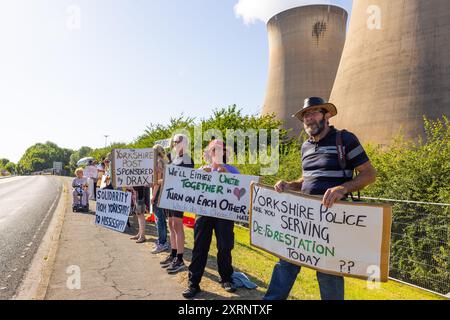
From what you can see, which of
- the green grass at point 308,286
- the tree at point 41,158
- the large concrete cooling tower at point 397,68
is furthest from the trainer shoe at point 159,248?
the tree at point 41,158

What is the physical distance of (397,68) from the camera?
53.7ft

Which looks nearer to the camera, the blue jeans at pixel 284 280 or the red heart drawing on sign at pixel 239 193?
the blue jeans at pixel 284 280

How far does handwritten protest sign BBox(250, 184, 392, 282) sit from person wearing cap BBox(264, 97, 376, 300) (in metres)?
0.12

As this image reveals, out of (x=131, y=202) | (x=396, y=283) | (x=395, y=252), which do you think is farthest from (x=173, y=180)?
(x=395, y=252)

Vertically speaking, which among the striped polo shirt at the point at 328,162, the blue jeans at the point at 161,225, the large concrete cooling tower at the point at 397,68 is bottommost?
the blue jeans at the point at 161,225

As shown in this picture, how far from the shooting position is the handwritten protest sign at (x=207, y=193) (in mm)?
4254

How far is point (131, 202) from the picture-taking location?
7.73 m

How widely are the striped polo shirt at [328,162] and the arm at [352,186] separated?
0.25 ft

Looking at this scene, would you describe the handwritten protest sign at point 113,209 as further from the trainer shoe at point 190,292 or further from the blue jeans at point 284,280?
the blue jeans at point 284,280

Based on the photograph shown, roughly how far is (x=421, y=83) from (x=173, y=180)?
15.2 meters

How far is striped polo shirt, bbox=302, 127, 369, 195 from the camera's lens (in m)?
2.77

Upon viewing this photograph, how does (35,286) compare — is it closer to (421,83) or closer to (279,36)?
(421,83)

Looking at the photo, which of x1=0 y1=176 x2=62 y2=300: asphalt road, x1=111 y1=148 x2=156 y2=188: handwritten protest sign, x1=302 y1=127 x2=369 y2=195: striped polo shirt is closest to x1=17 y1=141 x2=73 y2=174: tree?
x1=0 y1=176 x2=62 y2=300: asphalt road

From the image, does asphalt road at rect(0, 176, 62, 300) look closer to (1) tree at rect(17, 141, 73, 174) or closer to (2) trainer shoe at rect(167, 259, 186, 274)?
(2) trainer shoe at rect(167, 259, 186, 274)
